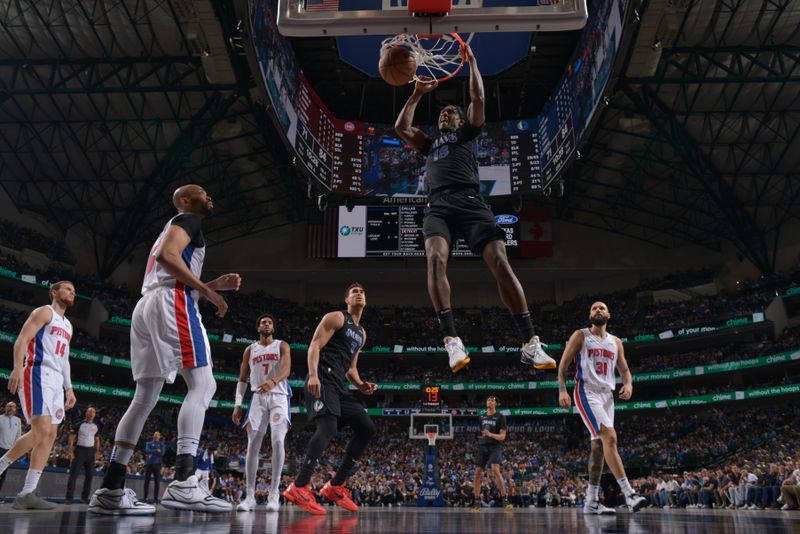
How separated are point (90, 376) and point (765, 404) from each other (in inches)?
1234

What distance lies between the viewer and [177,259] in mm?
4105

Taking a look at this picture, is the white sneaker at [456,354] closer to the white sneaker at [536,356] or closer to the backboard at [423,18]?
the white sneaker at [536,356]

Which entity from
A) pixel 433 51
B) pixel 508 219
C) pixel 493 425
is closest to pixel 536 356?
pixel 433 51

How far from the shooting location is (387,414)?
1251 inches

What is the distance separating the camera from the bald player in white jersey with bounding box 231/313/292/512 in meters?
7.56

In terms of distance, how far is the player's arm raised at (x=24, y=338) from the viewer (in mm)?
5863

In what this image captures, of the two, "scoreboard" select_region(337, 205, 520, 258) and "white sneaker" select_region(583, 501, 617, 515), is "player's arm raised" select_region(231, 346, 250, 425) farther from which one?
"scoreboard" select_region(337, 205, 520, 258)

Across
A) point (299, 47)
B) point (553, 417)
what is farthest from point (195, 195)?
point (553, 417)

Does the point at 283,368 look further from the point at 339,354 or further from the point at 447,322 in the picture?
the point at 447,322

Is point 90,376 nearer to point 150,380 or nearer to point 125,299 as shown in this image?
point 125,299

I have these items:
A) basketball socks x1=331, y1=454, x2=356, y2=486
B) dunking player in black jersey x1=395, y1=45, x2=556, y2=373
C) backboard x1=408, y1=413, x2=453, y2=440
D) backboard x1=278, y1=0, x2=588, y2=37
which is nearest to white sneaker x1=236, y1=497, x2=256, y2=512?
basketball socks x1=331, y1=454, x2=356, y2=486

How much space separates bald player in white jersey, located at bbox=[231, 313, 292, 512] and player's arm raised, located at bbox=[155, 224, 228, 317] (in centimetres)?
335

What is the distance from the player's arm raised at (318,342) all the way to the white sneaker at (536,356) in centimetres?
198

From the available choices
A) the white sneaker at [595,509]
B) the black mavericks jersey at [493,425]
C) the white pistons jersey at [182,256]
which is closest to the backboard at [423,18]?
the white pistons jersey at [182,256]
